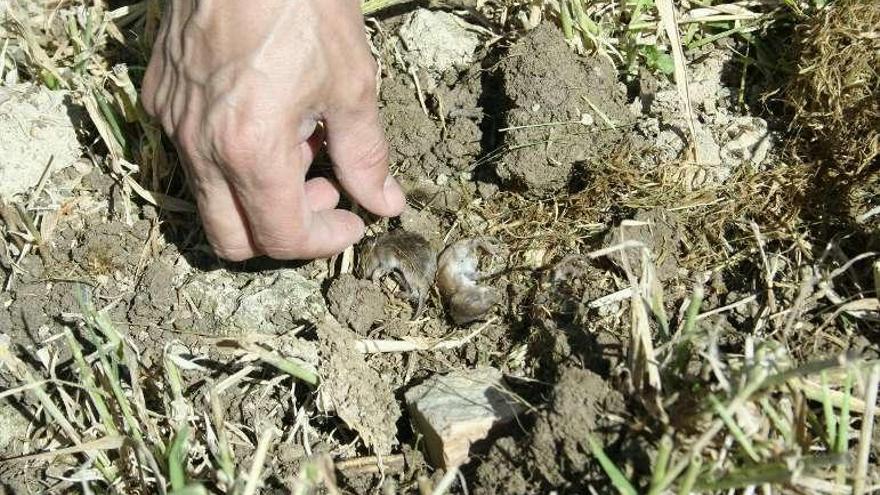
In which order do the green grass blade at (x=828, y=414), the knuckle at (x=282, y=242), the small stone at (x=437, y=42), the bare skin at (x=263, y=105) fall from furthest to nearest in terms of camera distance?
the small stone at (x=437, y=42), the knuckle at (x=282, y=242), the bare skin at (x=263, y=105), the green grass blade at (x=828, y=414)

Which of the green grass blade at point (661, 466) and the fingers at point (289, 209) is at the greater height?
the fingers at point (289, 209)

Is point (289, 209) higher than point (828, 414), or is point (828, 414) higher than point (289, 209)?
point (289, 209)

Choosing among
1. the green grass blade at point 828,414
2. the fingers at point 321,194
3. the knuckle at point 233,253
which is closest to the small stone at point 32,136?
the knuckle at point 233,253

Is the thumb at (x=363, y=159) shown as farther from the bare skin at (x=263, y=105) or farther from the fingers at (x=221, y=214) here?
the fingers at (x=221, y=214)

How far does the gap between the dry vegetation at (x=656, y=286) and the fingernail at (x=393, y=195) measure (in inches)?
11.4

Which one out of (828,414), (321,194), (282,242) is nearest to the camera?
(828,414)

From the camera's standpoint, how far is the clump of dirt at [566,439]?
2229mm

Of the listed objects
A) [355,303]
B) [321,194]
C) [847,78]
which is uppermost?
[847,78]

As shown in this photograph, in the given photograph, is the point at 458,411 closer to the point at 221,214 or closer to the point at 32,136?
the point at 221,214

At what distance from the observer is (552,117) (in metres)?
2.99

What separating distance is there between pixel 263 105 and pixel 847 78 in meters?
1.85

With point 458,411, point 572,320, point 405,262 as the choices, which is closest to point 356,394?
point 458,411

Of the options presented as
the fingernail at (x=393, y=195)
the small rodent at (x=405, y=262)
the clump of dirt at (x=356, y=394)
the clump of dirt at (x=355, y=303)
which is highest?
the fingernail at (x=393, y=195)

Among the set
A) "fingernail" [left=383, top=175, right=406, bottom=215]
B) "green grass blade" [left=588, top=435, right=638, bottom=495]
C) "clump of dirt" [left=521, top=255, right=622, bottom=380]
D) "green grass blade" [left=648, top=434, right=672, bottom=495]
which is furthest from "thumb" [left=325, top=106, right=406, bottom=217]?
"green grass blade" [left=648, top=434, right=672, bottom=495]
